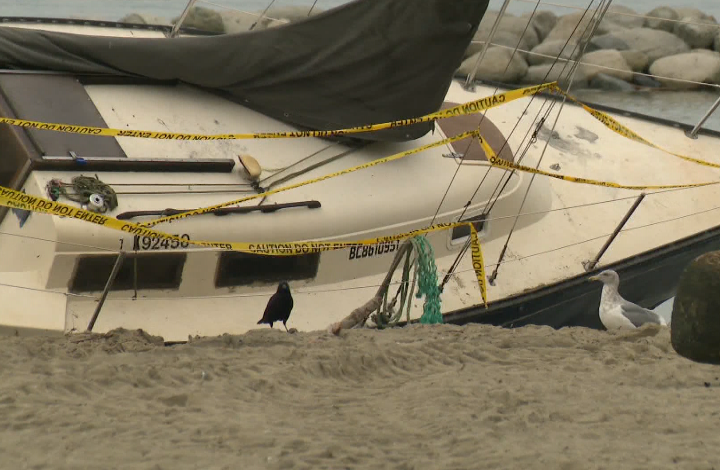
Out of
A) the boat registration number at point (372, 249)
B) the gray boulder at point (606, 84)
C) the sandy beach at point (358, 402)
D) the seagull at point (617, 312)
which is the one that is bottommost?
the sandy beach at point (358, 402)

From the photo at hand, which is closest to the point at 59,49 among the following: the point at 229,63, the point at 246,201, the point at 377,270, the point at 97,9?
the point at 229,63

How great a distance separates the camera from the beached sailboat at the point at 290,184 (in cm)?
862

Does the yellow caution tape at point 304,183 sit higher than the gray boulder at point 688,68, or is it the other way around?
the gray boulder at point 688,68

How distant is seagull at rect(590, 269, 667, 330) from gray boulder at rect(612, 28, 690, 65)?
584 inches

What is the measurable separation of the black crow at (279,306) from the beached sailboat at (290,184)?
11.3 inches

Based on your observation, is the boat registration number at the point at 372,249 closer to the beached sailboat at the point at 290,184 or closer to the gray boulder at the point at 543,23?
the beached sailboat at the point at 290,184

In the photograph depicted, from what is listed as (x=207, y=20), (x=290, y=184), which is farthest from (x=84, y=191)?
(x=207, y=20)

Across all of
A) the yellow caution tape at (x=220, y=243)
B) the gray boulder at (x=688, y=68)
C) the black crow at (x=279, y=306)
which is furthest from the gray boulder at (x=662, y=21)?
the black crow at (x=279, y=306)

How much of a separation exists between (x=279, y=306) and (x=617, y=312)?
109 inches

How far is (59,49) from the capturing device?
10219 mm

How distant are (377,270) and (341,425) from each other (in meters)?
3.90

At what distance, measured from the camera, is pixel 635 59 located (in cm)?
2320

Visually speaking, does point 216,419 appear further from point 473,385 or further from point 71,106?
point 71,106

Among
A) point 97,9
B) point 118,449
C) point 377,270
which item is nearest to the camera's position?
point 118,449
